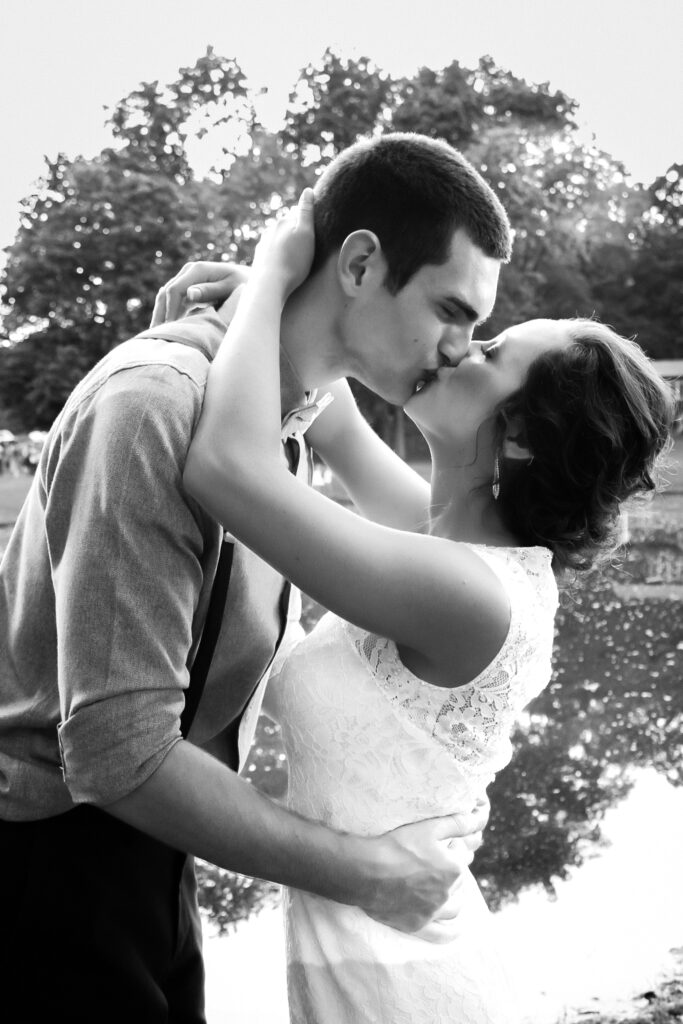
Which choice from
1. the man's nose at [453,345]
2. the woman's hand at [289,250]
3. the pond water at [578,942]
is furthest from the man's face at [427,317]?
the pond water at [578,942]

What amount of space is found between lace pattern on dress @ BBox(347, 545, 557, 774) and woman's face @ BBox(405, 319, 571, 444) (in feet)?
1.02

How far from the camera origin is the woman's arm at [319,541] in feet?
5.20

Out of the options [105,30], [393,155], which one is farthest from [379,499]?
[105,30]

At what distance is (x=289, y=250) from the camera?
2049 millimetres

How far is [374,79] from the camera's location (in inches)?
1393

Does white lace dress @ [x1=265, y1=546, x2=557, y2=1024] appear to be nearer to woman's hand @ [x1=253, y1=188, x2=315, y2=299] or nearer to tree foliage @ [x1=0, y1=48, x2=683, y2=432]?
woman's hand @ [x1=253, y1=188, x2=315, y2=299]

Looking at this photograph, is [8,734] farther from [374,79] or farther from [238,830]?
[374,79]

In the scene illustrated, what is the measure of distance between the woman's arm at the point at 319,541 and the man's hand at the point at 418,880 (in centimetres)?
27

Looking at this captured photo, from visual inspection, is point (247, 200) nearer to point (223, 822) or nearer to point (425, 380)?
point (425, 380)

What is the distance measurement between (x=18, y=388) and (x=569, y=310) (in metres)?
18.7

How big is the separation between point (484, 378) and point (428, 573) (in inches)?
20.8

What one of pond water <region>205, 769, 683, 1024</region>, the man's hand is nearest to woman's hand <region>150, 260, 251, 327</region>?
the man's hand

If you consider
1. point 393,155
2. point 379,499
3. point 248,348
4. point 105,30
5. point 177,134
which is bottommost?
point 177,134

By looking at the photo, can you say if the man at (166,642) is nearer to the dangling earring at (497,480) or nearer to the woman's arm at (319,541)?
the woman's arm at (319,541)
